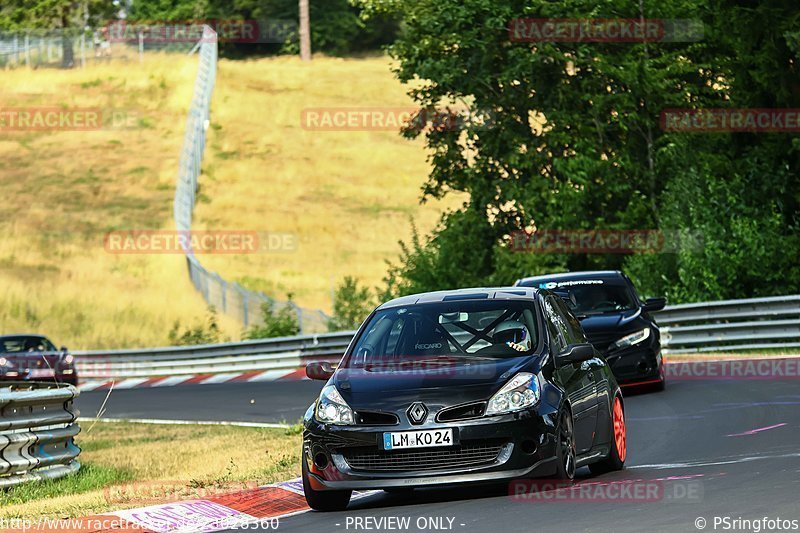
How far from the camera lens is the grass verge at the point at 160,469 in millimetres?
11945

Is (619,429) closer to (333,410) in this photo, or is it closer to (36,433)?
(333,410)

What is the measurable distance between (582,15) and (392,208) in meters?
33.6

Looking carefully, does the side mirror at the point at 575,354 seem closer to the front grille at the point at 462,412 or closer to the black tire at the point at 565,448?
the black tire at the point at 565,448

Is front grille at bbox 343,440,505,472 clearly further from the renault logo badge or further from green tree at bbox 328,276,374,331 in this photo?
green tree at bbox 328,276,374,331

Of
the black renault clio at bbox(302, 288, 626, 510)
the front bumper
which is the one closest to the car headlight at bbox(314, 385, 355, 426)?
the black renault clio at bbox(302, 288, 626, 510)

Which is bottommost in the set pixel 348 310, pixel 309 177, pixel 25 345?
pixel 309 177

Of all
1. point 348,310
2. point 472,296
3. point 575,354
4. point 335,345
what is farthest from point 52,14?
point 575,354

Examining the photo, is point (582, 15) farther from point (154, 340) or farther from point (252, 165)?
point (252, 165)

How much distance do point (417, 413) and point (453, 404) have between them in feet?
0.80

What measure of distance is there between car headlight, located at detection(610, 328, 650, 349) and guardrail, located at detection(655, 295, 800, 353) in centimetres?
718

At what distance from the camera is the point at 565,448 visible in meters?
10.5

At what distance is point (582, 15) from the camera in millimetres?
35625

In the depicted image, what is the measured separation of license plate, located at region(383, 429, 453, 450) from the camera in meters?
10.2

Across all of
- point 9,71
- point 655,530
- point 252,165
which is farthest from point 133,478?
point 9,71
